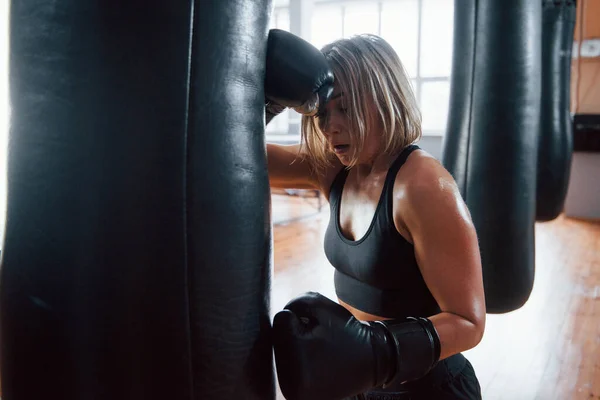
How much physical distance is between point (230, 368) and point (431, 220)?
1.37ft

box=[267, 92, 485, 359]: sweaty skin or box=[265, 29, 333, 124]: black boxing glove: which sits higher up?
box=[265, 29, 333, 124]: black boxing glove

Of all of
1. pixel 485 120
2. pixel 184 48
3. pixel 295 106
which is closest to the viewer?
pixel 184 48

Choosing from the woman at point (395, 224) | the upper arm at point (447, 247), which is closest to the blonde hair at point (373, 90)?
the woman at point (395, 224)

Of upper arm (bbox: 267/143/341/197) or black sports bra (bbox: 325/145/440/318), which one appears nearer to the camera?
black sports bra (bbox: 325/145/440/318)

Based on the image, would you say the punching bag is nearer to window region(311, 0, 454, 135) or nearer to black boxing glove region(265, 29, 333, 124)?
black boxing glove region(265, 29, 333, 124)

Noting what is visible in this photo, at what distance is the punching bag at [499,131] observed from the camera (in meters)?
1.12

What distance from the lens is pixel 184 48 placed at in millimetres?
503

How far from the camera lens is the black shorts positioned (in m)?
0.96

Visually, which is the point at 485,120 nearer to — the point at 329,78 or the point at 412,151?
the point at 412,151

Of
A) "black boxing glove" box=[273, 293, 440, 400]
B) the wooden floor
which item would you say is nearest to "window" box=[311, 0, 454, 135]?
the wooden floor

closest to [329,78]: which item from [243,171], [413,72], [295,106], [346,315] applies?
[295,106]

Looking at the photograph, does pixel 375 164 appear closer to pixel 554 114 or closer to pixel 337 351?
pixel 337 351

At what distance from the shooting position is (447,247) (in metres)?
0.81

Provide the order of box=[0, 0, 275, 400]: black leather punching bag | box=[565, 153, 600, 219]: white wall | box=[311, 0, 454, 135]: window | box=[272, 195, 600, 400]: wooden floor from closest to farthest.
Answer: box=[0, 0, 275, 400]: black leather punching bag < box=[272, 195, 600, 400]: wooden floor < box=[565, 153, 600, 219]: white wall < box=[311, 0, 454, 135]: window
